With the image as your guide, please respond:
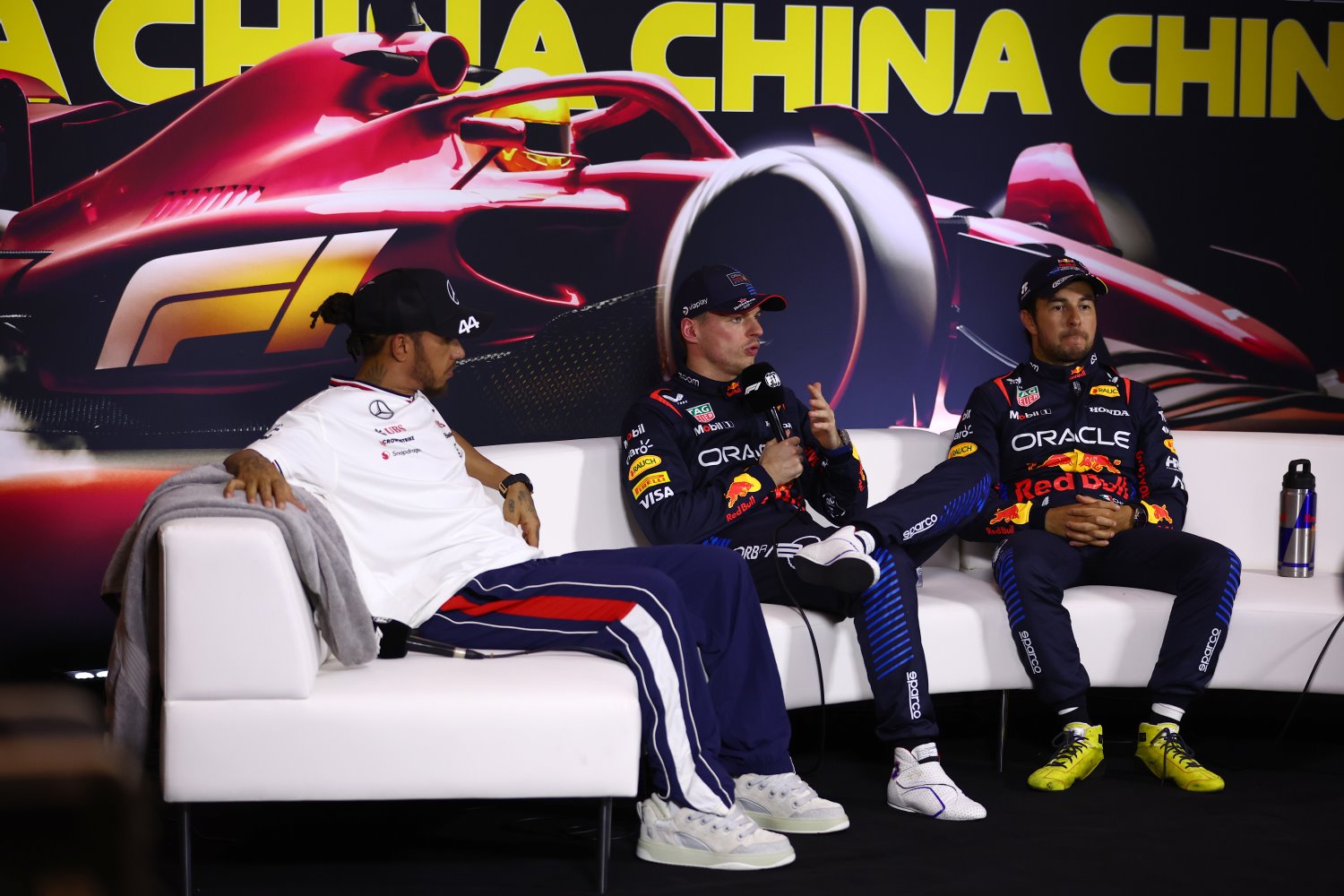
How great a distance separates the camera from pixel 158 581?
248 centimetres

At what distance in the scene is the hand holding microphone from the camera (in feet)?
11.0

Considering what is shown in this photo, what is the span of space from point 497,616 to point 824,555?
2.60 feet

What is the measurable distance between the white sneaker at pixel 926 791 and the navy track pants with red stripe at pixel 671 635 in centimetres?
A: 30

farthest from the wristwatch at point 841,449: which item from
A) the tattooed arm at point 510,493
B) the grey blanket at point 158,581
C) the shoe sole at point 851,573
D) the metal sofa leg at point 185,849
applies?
the metal sofa leg at point 185,849

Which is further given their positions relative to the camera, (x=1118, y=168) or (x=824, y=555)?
(x=1118, y=168)

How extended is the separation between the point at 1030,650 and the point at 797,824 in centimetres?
79

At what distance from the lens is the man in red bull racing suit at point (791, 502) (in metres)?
3.08

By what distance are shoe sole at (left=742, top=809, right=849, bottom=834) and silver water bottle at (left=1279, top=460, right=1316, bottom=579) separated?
1.61m

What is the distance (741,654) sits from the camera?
287 centimetres

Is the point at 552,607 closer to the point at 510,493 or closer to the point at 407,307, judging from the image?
the point at 510,493

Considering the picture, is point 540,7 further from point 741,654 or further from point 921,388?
point 741,654

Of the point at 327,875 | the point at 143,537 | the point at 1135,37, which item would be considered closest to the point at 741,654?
the point at 327,875

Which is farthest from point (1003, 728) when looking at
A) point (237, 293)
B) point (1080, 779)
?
point (237, 293)

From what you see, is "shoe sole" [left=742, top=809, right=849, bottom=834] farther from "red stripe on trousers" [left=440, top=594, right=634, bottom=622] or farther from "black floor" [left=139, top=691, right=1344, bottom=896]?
"red stripe on trousers" [left=440, top=594, right=634, bottom=622]
